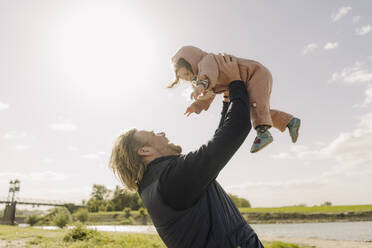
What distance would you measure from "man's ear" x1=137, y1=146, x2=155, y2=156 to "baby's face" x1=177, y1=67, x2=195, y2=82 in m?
1.03

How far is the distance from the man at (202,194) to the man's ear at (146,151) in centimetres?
17

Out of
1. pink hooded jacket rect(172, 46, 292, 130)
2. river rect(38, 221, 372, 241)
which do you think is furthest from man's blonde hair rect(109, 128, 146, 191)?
river rect(38, 221, 372, 241)

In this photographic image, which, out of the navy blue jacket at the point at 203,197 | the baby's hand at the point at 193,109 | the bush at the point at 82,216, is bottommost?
the bush at the point at 82,216

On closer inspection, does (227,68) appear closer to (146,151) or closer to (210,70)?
(210,70)

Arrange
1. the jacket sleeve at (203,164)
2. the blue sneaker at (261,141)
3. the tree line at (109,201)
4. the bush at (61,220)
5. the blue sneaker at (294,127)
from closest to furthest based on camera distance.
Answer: the jacket sleeve at (203,164)
the blue sneaker at (261,141)
the blue sneaker at (294,127)
the bush at (61,220)
the tree line at (109,201)

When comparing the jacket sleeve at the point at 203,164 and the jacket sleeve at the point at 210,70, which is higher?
the jacket sleeve at the point at 210,70

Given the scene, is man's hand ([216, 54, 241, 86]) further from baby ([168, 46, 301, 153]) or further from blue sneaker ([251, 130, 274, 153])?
blue sneaker ([251, 130, 274, 153])

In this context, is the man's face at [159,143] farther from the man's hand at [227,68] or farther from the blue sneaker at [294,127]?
the blue sneaker at [294,127]

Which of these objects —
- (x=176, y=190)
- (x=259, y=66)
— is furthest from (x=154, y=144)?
(x=259, y=66)

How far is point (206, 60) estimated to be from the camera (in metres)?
2.29

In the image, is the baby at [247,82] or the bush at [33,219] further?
the bush at [33,219]

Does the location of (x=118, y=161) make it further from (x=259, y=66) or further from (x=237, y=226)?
(x=259, y=66)

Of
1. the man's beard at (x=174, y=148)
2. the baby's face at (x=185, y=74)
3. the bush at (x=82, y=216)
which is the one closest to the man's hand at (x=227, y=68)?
the baby's face at (x=185, y=74)

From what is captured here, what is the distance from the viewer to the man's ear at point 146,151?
6.86 feet
